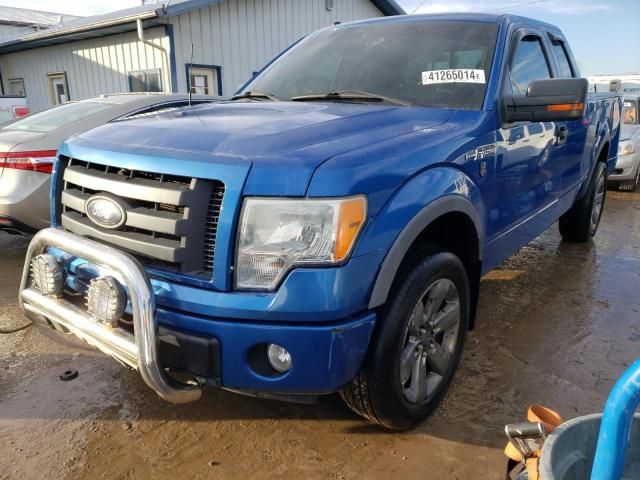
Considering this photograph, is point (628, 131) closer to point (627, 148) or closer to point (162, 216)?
point (627, 148)

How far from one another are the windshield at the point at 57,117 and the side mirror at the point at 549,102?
392 cm

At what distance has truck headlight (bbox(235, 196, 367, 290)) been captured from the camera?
71.3 inches

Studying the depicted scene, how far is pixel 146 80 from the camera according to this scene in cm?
1179

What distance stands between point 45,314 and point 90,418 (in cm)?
63

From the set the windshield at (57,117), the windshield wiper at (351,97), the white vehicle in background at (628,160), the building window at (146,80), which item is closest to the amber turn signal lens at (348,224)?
the windshield wiper at (351,97)

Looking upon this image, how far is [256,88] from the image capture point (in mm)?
3467

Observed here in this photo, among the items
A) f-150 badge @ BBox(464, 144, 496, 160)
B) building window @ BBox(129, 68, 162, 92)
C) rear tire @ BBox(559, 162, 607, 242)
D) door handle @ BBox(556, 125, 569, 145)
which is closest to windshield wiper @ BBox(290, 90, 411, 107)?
f-150 badge @ BBox(464, 144, 496, 160)

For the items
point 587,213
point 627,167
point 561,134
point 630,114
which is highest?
point 561,134

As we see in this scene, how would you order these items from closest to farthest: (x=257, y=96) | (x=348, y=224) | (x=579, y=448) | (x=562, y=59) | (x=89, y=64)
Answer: (x=579, y=448)
(x=348, y=224)
(x=257, y=96)
(x=562, y=59)
(x=89, y=64)

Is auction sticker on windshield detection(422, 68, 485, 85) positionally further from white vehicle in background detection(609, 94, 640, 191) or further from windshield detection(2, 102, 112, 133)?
white vehicle in background detection(609, 94, 640, 191)

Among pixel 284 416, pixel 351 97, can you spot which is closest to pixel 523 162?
pixel 351 97

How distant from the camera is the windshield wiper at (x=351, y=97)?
2.84 m

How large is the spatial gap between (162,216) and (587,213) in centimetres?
481

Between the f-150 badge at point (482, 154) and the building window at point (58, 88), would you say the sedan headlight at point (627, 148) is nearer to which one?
the f-150 badge at point (482, 154)
